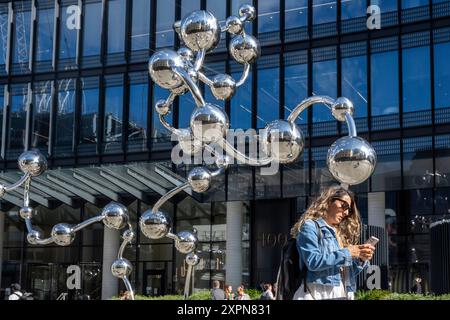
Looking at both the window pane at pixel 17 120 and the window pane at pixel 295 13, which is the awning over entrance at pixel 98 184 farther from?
the window pane at pixel 295 13

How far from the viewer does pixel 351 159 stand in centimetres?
600

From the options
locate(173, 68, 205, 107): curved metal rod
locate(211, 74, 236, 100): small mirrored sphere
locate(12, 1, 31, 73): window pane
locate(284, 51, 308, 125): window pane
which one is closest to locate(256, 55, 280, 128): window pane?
locate(284, 51, 308, 125): window pane

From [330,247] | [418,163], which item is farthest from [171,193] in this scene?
[418,163]

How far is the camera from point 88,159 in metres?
30.9

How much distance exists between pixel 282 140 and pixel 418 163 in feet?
63.8

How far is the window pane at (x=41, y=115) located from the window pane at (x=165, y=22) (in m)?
5.19

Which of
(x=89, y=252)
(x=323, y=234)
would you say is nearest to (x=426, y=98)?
(x=89, y=252)

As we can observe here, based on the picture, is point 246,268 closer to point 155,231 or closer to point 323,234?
point 155,231

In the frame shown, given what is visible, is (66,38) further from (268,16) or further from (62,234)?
Result: (62,234)

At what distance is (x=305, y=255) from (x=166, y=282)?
27.7 m

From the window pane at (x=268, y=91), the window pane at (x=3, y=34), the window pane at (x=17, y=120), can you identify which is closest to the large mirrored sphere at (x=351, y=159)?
the window pane at (x=268, y=91)

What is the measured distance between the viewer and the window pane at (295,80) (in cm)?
2766

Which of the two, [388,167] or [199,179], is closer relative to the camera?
[199,179]

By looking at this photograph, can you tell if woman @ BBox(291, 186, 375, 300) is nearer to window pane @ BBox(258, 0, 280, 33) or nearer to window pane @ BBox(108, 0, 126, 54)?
window pane @ BBox(258, 0, 280, 33)
